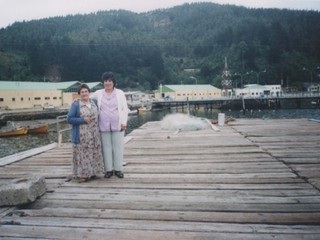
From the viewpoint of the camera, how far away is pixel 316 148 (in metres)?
6.59

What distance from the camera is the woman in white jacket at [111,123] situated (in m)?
4.81

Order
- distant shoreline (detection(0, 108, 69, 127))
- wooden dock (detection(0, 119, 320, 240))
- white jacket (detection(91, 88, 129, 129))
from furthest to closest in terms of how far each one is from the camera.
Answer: distant shoreline (detection(0, 108, 69, 127)) → white jacket (detection(91, 88, 129, 129)) → wooden dock (detection(0, 119, 320, 240))

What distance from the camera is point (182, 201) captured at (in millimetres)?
3488

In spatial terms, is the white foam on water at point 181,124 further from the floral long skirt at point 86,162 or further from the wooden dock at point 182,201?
the floral long skirt at point 86,162

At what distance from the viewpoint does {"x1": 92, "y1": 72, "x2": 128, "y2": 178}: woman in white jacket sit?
15.8 ft

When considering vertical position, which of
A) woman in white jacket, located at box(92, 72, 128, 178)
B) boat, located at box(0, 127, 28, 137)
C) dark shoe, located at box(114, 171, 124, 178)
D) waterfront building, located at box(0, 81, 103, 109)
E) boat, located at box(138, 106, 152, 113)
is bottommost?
boat, located at box(0, 127, 28, 137)

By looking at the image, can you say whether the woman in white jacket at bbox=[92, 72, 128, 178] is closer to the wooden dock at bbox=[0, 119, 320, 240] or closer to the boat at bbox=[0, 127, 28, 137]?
the wooden dock at bbox=[0, 119, 320, 240]

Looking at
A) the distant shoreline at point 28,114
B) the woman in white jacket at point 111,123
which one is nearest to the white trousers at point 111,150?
the woman in white jacket at point 111,123

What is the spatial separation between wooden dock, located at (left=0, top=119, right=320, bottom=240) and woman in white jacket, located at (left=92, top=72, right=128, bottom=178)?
0.28 meters

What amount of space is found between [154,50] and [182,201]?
12844 centimetres

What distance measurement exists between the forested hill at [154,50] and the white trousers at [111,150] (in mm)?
93278

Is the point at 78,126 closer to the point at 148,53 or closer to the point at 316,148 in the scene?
the point at 316,148

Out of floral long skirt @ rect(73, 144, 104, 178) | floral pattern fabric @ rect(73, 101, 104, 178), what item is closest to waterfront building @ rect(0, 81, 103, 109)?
floral pattern fabric @ rect(73, 101, 104, 178)

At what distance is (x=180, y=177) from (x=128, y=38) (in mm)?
142386
